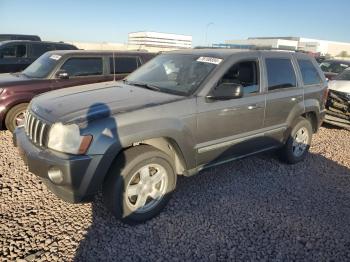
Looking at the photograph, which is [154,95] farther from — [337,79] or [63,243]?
[337,79]

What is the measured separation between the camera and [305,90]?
5.21m

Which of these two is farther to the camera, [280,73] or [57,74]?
[57,74]

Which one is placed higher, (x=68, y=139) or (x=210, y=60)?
(x=210, y=60)

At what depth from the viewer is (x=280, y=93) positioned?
4750 mm

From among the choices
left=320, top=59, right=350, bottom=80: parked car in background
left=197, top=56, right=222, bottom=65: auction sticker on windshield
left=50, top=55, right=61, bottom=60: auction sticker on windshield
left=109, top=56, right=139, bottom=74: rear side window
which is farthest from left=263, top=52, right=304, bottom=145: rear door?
left=320, top=59, right=350, bottom=80: parked car in background

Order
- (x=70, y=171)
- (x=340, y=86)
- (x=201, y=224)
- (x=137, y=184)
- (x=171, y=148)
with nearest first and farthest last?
(x=70, y=171) → (x=137, y=184) → (x=201, y=224) → (x=171, y=148) → (x=340, y=86)

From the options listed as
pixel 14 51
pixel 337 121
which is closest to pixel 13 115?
pixel 14 51

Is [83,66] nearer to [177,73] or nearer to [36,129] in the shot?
[177,73]

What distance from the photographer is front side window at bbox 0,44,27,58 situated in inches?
362

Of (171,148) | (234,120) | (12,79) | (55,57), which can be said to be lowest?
(171,148)

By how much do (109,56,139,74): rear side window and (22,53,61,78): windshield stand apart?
1221mm

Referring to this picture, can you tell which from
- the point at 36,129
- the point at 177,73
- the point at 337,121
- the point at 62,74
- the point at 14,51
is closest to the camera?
the point at 36,129

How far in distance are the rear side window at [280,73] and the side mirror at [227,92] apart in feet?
3.45

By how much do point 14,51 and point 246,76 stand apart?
7642mm
